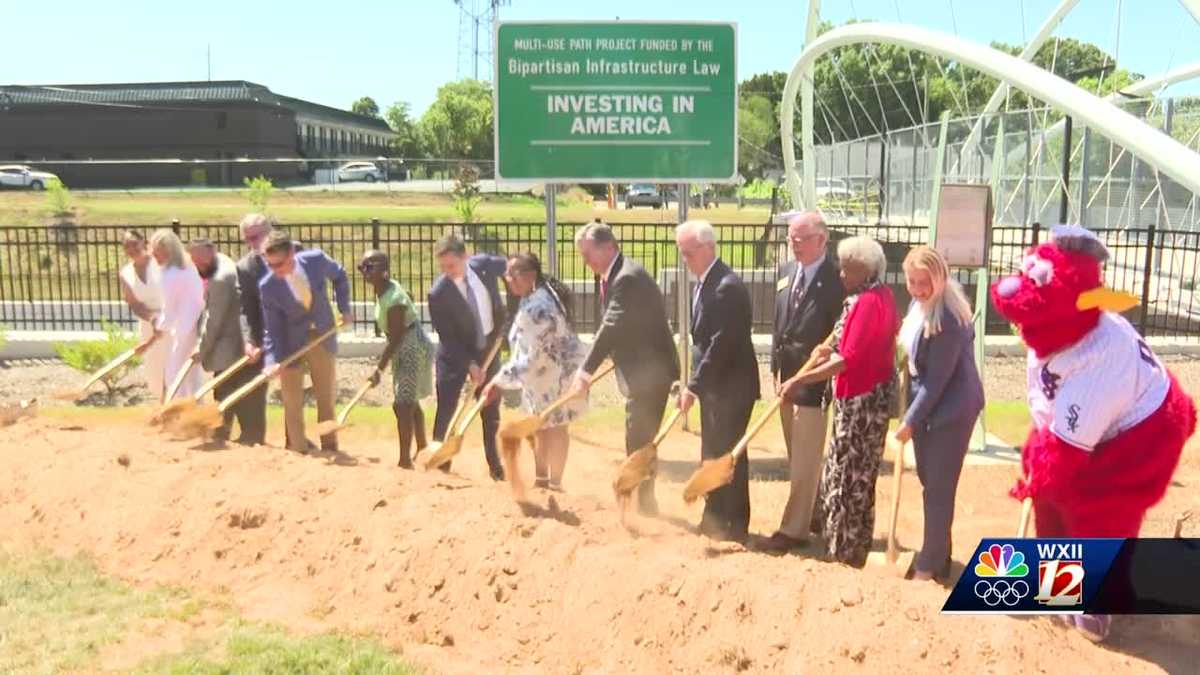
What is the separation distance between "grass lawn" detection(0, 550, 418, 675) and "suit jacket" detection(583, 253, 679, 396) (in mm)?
2004

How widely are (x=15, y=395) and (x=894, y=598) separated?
29.5ft

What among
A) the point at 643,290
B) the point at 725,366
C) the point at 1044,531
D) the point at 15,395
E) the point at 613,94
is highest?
the point at 613,94

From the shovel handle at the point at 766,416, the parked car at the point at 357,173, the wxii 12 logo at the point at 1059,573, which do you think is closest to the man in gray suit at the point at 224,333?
the shovel handle at the point at 766,416

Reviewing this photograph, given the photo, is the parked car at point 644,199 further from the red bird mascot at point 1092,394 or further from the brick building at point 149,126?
the red bird mascot at point 1092,394

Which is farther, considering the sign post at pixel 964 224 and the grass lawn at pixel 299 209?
the grass lawn at pixel 299 209

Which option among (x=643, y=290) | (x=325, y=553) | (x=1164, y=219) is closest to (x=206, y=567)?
(x=325, y=553)

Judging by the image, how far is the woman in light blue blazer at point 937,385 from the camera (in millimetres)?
4195

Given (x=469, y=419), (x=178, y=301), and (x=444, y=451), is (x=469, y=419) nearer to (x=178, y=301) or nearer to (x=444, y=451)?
(x=444, y=451)

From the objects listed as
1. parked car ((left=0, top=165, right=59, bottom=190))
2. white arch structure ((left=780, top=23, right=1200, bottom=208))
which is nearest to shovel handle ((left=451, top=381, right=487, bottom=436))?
white arch structure ((left=780, top=23, right=1200, bottom=208))

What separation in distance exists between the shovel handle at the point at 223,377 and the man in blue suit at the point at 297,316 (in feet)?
0.64

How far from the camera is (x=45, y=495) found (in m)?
5.57

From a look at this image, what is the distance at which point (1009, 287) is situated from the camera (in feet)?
11.5

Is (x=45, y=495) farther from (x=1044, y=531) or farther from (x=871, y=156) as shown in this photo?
(x=871, y=156)

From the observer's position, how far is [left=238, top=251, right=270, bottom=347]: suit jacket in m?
6.42
